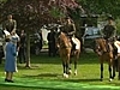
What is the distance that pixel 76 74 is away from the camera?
64.5 feet

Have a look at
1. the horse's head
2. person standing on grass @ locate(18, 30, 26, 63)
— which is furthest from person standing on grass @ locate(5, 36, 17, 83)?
person standing on grass @ locate(18, 30, 26, 63)

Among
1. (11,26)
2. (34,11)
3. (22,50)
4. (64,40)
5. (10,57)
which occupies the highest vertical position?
(34,11)

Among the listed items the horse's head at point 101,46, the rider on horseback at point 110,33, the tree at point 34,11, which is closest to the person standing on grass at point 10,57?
the horse's head at point 101,46

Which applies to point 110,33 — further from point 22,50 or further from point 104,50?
point 22,50

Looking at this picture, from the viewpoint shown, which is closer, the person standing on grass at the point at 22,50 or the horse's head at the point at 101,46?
the horse's head at the point at 101,46

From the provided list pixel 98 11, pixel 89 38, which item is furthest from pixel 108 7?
pixel 89 38

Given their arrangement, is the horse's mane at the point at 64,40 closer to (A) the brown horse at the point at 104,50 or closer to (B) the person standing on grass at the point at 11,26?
(A) the brown horse at the point at 104,50

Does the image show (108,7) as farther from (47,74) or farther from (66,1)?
(47,74)

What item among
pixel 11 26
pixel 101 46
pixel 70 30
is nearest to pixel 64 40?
pixel 70 30

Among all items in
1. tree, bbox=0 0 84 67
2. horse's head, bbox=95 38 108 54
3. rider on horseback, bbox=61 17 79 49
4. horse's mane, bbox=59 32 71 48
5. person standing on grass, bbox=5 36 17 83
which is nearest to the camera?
person standing on grass, bbox=5 36 17 83

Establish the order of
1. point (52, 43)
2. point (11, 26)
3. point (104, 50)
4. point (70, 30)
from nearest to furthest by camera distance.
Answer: point (104, 50) < point (70, 30) < point (11, 26) < point (52, 43)

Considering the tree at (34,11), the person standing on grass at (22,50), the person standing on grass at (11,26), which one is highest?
the tree at (34,11)

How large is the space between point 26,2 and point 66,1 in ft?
6.67

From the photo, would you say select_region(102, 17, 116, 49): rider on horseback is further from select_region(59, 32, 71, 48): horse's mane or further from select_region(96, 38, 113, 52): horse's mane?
select_region(59, 32, 71, 48): horse's mane
